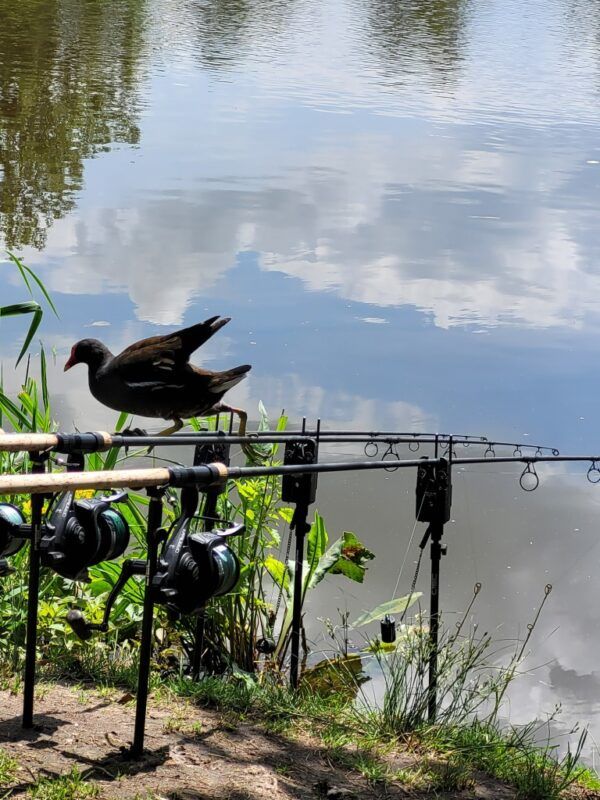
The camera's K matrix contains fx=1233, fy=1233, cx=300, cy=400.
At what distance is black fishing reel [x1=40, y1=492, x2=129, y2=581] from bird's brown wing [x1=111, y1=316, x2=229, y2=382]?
0.70 meters

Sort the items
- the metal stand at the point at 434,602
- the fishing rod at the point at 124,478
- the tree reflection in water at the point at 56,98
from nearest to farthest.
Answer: the fishing rod at the point at 124,478, the metal stand at the point at 434,602, the tree reflection in water at the point at 56,98

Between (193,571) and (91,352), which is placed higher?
(91,352)

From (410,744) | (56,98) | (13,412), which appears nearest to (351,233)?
(56,98)

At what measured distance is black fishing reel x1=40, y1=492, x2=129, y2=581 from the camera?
10.4 feet

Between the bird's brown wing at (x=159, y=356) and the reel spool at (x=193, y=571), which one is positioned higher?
the bird's brown wing at (x=159, y=356)

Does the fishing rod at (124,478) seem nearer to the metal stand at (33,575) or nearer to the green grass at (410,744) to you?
the metal stand at (33,575)

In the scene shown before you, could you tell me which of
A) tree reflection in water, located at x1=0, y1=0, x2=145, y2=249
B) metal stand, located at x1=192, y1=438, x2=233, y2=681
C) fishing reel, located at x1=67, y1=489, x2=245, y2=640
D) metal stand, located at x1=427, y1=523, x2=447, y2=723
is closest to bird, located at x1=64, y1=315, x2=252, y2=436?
metal stand, located at x1=192, y1=438, x2=233, y2=681

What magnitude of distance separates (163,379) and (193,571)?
1.02 m

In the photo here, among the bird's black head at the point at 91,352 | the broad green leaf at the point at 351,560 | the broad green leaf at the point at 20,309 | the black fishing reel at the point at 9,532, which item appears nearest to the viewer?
the black fishing reel at the point at 9,532

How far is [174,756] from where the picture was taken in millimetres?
3279

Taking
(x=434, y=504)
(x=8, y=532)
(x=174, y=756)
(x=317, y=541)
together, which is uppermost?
(x=8, y=532)

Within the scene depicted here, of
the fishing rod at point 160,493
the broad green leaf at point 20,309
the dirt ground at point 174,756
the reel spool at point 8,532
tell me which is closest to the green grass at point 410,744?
the dirt ground at point 174,756

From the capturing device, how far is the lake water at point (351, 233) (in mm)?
6590

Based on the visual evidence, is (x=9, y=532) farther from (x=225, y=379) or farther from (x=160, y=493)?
(x=225, y=379)
